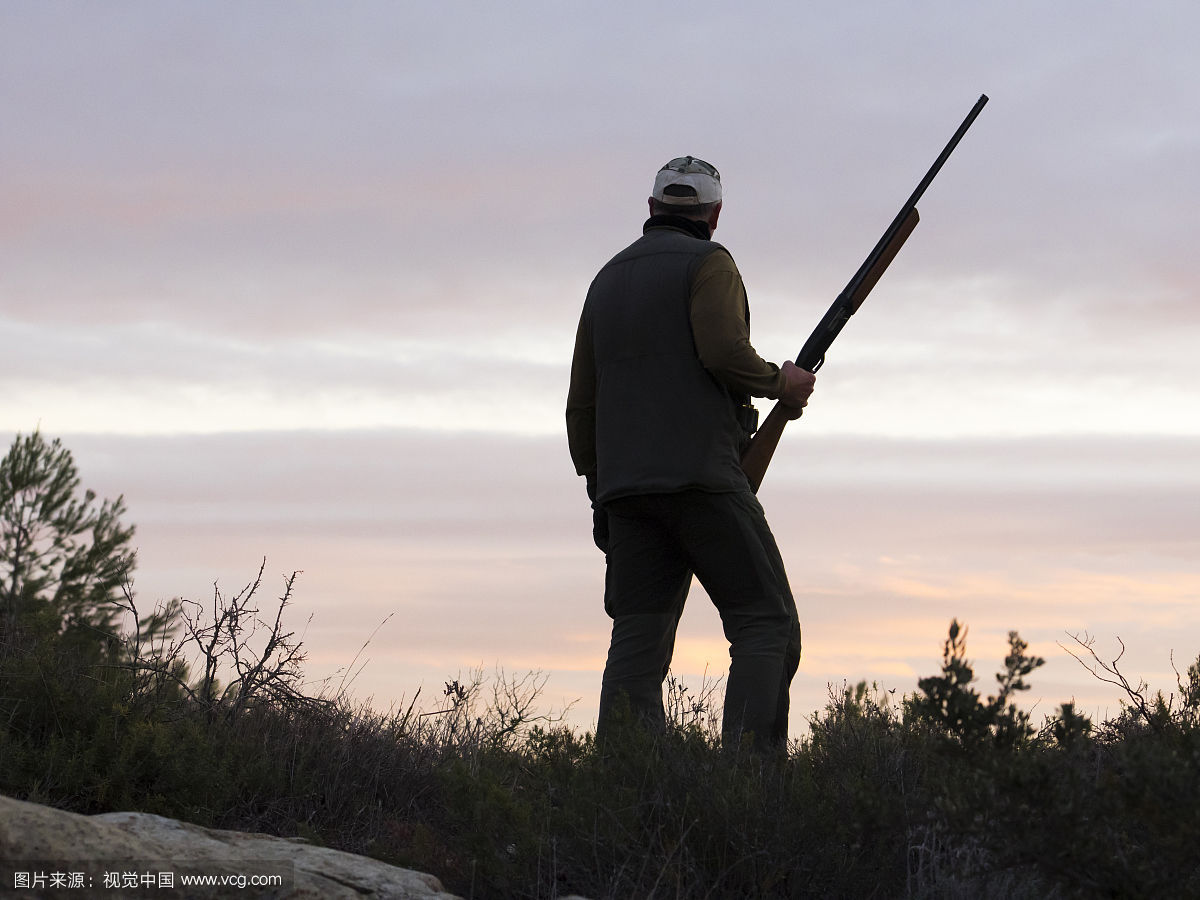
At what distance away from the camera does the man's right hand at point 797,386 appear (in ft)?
19.2

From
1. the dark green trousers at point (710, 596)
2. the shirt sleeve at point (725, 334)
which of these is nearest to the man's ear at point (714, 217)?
the shirt sleeve at point (725, 334)

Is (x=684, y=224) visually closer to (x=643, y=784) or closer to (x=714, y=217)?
(x=714, y=217)

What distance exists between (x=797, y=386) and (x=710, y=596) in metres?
1.03

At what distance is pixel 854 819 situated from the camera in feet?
13.6

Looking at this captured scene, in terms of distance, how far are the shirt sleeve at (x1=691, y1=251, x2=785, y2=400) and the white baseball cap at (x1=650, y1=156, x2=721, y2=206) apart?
0.42m

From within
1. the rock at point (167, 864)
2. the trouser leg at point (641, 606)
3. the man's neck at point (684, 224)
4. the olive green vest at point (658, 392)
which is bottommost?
the rock at point (167, 864)

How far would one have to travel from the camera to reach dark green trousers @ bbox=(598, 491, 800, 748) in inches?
217

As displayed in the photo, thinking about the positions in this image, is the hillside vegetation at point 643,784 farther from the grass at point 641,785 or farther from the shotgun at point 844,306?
the shotgun at point 844,306

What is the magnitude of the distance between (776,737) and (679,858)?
1.55 metres

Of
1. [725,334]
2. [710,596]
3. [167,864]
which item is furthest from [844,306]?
[167,864]

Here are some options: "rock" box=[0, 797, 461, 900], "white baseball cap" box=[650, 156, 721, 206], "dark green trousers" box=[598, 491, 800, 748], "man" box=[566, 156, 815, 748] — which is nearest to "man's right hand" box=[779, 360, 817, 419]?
"man" box=[566, 156, 815, 748]

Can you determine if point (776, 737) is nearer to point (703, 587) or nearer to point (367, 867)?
point (703, 587)

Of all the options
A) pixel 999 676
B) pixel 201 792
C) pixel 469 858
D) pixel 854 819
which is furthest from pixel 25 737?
pixel 999 676

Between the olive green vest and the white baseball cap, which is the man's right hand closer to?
the olive green vest
